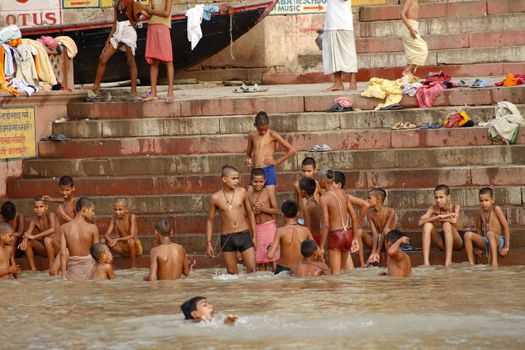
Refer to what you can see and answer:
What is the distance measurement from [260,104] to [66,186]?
2.67 m

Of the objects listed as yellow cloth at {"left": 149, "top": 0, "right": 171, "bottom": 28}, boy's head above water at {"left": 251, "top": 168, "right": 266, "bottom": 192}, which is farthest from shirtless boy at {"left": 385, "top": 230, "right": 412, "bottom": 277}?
yellow cloth at {"left": 149, "top": 0, "right": 171, "bottom": 28}

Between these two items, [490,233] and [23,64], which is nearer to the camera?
[490,233]

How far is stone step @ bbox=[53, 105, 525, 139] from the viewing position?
1470 cm

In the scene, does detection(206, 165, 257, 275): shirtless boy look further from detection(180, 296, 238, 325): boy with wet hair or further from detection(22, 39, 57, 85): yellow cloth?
detection(22, 39, 57, 85): yellow cloth

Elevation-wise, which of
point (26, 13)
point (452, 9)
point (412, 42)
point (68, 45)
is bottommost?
point (412, 42)

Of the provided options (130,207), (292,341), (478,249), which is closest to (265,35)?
(130,207)

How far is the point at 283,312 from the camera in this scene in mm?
10344

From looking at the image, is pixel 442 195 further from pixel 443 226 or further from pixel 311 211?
pixel 311 211

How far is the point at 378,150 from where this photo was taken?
14.3 metres

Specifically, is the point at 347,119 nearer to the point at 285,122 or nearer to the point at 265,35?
the point at 285,122

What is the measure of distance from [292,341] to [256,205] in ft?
12.4

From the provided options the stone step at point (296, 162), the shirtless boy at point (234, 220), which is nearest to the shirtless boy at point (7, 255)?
the stone step at point (296, 162)

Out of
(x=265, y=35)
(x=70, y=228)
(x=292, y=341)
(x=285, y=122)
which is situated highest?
(x=265, y=35)

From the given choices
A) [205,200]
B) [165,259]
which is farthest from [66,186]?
[165,259]
